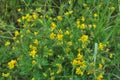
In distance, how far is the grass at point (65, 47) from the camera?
2.28 meters

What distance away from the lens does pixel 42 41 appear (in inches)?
92.6

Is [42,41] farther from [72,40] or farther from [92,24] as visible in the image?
[92,24]

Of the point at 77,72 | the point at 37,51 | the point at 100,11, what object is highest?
the point at 100,11

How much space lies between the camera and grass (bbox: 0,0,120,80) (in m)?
2.28

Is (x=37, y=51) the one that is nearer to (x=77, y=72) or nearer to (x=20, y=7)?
(x=77, y=72)

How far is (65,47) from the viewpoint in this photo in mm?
2340

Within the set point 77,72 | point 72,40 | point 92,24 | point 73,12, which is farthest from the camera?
point 73,12

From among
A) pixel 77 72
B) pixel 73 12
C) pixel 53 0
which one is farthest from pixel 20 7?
pixel 77 72

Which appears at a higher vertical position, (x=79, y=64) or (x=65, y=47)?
(x=65, y=47)

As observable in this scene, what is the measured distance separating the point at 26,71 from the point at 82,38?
19.3 inches

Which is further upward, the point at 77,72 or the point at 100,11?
the point at 100,11

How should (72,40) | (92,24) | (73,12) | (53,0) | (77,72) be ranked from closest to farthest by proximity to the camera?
1. (77,72)
2. (72,40)
3. (92,24)
4. (73,12)
5. (53,0)

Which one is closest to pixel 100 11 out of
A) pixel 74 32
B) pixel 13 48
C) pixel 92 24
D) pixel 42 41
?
pixel 92 24

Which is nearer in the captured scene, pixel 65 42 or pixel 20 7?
pixel 65 42
